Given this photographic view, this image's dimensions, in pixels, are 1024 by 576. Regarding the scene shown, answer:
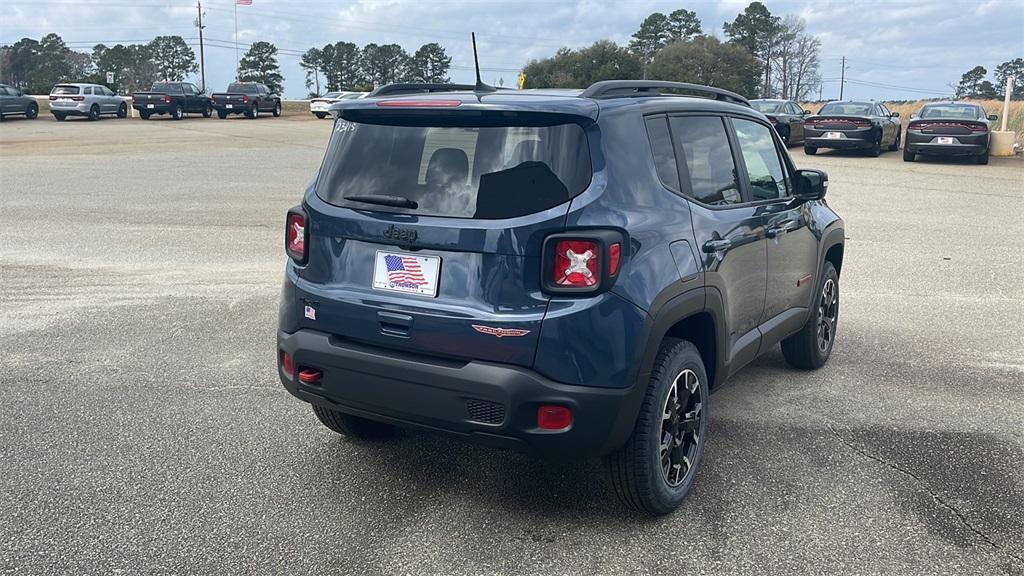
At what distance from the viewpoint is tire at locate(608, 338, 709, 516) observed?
359cm

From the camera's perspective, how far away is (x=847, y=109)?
25062mm

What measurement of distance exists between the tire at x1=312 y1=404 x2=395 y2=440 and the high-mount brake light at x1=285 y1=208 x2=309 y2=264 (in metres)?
0.81

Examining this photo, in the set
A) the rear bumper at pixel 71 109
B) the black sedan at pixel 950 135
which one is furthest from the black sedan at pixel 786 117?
the rear bumper at pixel 71 109

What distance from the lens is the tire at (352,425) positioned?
14.4 ft

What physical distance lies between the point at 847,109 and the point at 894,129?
2170 millimetres

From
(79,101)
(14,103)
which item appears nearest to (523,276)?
(79,101)

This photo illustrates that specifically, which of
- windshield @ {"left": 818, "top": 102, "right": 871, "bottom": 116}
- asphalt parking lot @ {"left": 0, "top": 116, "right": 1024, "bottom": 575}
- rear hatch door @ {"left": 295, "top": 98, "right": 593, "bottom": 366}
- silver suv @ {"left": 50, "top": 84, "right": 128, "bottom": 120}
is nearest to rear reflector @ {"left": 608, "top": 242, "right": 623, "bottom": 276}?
rear hatch door @ {"left": 295, "top": 98, "right": 593, "bottom": 366}

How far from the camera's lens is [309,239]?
3846 mm

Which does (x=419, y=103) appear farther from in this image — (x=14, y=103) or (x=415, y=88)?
(x=14, y=103)

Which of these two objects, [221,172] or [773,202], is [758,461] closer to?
[773,202]

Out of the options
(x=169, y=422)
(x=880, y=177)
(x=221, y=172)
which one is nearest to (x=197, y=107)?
(x=221, y=172)

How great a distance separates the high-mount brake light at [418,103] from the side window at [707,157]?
1029 mm

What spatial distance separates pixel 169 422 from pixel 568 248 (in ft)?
8.77

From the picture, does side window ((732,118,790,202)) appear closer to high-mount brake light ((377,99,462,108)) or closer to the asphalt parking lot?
the asphalt parking lot
